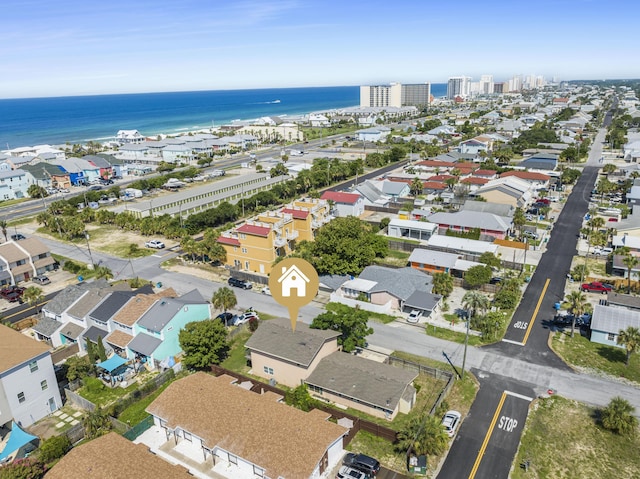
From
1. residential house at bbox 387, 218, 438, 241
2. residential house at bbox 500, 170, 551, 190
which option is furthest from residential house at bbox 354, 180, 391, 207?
residential house at bbox 500, 170, 551, 190

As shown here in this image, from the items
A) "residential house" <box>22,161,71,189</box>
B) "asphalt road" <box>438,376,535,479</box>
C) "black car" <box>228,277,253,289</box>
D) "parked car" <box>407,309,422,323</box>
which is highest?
"residential house" <box>22,161,71,189</box>

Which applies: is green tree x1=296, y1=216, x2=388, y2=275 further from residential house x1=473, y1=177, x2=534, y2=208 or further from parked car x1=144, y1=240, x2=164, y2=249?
residential house x1=473, y1=177, x2=534, y2=208

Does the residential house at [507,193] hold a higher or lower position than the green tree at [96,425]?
higher

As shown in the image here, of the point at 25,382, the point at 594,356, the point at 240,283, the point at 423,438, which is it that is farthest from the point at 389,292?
the point at 25,382

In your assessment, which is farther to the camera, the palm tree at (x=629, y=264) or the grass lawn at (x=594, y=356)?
the palm tree at (x=629, y=264)

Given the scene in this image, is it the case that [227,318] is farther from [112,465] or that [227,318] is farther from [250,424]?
[112,465]

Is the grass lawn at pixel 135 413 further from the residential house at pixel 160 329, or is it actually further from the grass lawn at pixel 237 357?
the grass lawn at pixel 237 357

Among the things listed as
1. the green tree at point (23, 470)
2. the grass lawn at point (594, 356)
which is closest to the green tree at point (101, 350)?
the green tree at point (23, 470)

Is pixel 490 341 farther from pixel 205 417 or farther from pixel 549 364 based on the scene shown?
pixel 205 417
